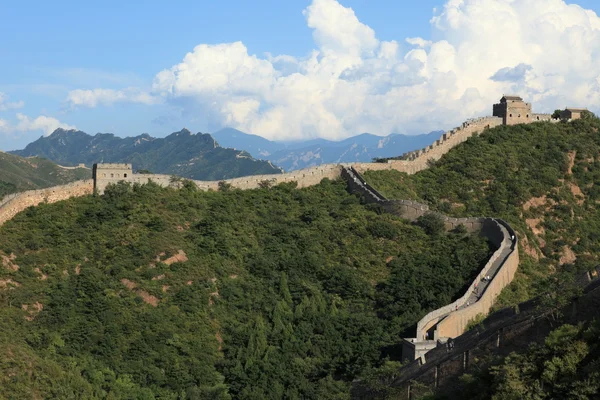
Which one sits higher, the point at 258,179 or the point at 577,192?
the point at 258,179

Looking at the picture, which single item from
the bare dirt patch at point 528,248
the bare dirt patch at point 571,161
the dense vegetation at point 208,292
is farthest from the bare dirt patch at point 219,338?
the bare dirt patch at point 571,161

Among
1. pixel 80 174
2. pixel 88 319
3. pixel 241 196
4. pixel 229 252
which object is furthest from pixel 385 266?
pixel 80 174

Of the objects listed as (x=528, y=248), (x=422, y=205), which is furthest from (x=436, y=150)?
(x=528, y=248)

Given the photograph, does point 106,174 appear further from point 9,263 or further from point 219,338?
point 219,338

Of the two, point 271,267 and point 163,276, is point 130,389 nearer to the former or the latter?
point 163,276

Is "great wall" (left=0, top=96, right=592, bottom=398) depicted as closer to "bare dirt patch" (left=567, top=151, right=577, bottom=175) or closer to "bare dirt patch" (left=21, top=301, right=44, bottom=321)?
"bare dirt patch" (left=567, top=151, right=577, bottom=175)

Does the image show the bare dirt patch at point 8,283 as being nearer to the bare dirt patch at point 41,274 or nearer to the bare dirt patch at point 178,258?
A: the bare dirt patch at point 41,274
